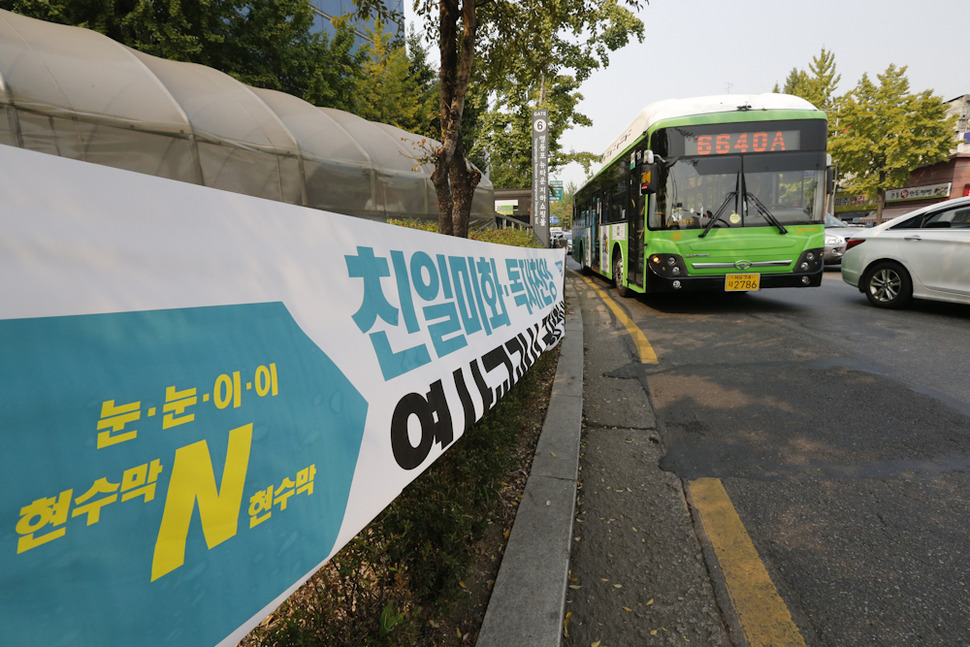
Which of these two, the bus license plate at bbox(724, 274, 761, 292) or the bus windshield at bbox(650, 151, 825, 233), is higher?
the bus windshield at bbox(650, 151, 825, 233)

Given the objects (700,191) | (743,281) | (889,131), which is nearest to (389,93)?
(700,191)

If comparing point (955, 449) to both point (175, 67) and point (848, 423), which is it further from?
point (175, 67)

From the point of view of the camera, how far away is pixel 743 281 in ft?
25.6

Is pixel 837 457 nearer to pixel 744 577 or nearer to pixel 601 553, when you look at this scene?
pixel 744 577

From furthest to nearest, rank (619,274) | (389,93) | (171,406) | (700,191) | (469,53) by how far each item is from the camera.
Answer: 1. (389,93)
2. (619,274)
3. (700,191)
4. (469,53)
5. (171,406)

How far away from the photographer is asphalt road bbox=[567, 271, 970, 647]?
6.51 ft

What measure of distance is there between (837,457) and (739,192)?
5.81 m

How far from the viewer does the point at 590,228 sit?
15258mm

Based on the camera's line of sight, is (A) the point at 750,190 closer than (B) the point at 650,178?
Yes

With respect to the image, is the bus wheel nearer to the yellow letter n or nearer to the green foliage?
the yellow letter n

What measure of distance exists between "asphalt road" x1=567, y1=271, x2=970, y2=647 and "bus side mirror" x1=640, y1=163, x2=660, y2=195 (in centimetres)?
267

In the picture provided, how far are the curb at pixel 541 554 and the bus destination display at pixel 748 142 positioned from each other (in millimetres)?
6179

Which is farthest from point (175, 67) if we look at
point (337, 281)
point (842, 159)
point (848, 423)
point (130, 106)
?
point (842, 159)

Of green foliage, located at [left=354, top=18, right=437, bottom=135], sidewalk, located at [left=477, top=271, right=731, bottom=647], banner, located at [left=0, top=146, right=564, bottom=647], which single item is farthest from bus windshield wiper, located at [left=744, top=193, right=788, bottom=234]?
green foliage, located at [left=354, top=18, right=437, bottom=135]
